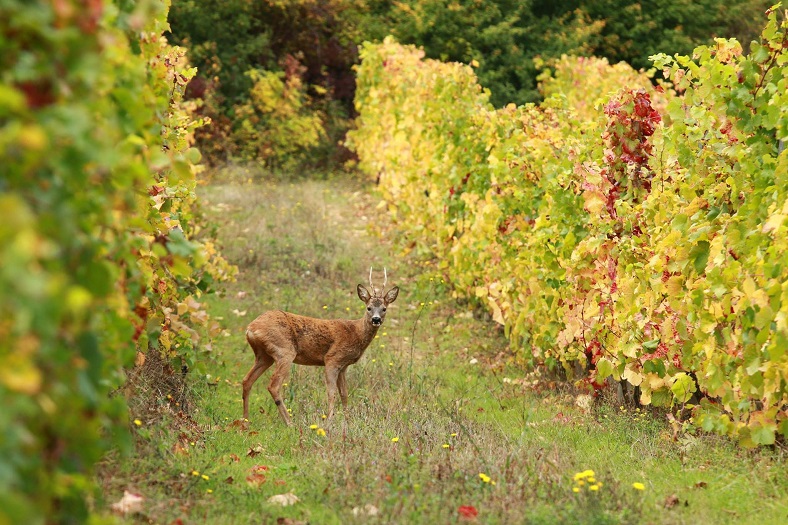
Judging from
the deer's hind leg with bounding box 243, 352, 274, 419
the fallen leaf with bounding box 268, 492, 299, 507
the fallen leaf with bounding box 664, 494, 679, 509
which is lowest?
the deer's hind leg with bounding box 243, 352, 274, 419

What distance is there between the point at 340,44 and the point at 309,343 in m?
19.2

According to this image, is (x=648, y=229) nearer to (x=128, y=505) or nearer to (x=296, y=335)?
(x=296, y=335)

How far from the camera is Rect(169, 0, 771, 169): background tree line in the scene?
2377 centimetres

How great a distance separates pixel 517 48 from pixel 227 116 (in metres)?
7.66

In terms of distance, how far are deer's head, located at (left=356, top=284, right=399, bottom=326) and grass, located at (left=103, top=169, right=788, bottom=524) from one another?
644mm

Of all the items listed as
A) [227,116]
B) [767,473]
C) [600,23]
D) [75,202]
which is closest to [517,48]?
[600,23]

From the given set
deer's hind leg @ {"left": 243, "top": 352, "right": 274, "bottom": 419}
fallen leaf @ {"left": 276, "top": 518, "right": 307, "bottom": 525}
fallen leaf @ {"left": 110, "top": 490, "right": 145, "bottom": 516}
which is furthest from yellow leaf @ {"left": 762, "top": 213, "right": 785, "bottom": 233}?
deer's hind leg @ {"left": 243, "top": 352, "right": 274, "bottom": 419}

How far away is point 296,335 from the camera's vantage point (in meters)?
8.80

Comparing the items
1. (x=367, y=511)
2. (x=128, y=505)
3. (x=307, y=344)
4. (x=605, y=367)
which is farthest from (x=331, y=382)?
(x=128, y=505)

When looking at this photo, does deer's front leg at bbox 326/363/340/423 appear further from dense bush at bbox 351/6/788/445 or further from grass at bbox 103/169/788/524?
dense bush at bbox 351/6/788/445

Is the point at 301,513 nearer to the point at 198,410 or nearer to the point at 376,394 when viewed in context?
the point at 198,410

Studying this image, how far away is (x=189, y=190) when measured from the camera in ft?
28.9

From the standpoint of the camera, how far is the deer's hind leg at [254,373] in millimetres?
8328

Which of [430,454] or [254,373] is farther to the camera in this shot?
[254,373]
